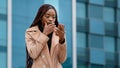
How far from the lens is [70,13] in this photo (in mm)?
45219

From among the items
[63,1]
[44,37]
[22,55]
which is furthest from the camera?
[63,1]

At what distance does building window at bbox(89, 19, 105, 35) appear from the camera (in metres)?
46.3

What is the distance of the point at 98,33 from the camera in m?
46.5

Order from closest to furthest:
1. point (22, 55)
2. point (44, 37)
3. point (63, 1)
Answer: point (44, 37) < point (22, 55) < point (63, 1)

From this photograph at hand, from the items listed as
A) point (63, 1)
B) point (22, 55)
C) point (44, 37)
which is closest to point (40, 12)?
point (44, 37)

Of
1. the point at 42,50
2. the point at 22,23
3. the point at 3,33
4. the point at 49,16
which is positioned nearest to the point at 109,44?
the point at 22,23

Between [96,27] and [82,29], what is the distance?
3.99 ft

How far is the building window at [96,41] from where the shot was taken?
46.1 meters

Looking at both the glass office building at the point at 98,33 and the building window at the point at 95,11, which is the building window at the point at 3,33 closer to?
the glass office building at the point at 98,33

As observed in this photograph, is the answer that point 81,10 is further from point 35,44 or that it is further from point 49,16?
point 35,44

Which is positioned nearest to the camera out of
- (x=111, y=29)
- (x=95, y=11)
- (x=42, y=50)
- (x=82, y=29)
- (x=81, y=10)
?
(x=42, y=50)

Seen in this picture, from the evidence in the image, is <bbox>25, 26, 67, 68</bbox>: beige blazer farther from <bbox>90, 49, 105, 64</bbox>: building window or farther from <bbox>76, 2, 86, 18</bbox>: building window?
<bbox>76, 2, 86, 18</bbox>: building window

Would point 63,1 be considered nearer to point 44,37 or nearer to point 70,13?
point 70,13

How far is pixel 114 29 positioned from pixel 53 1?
563cm
